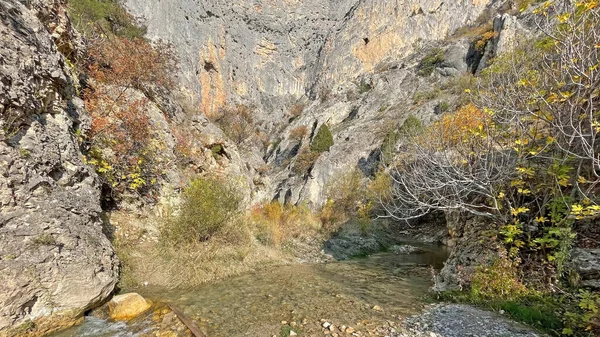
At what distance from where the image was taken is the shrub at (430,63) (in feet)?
158

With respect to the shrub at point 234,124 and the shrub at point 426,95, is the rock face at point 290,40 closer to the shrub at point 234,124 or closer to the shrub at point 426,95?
the shrub at point 234,124

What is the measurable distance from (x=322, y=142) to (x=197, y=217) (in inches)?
1303

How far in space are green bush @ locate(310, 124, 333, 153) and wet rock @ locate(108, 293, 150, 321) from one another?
3497 centimetres

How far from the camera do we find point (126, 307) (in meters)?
5.65

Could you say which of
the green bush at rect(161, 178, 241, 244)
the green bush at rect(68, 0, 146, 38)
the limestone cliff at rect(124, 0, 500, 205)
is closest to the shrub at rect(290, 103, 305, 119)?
the limestone cliff at rect(124, 0, 500, 205)

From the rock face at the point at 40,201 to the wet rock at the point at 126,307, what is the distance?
414 millimetres

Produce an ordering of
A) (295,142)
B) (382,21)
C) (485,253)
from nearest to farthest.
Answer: (485,253) < (295,142) < (382,21)

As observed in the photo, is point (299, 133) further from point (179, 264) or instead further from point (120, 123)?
point (179, 264)

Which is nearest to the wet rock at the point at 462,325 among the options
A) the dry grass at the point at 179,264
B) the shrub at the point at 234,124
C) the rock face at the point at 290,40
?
the dry grass at the point at 179,264

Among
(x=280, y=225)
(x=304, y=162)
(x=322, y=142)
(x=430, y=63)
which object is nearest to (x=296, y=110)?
(x=322, y=142)

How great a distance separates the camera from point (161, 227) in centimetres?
919

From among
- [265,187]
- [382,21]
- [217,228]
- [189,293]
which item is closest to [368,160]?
[265,187]

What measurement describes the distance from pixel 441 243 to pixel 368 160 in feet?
58.0

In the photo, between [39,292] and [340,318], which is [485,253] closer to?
[340,318]
